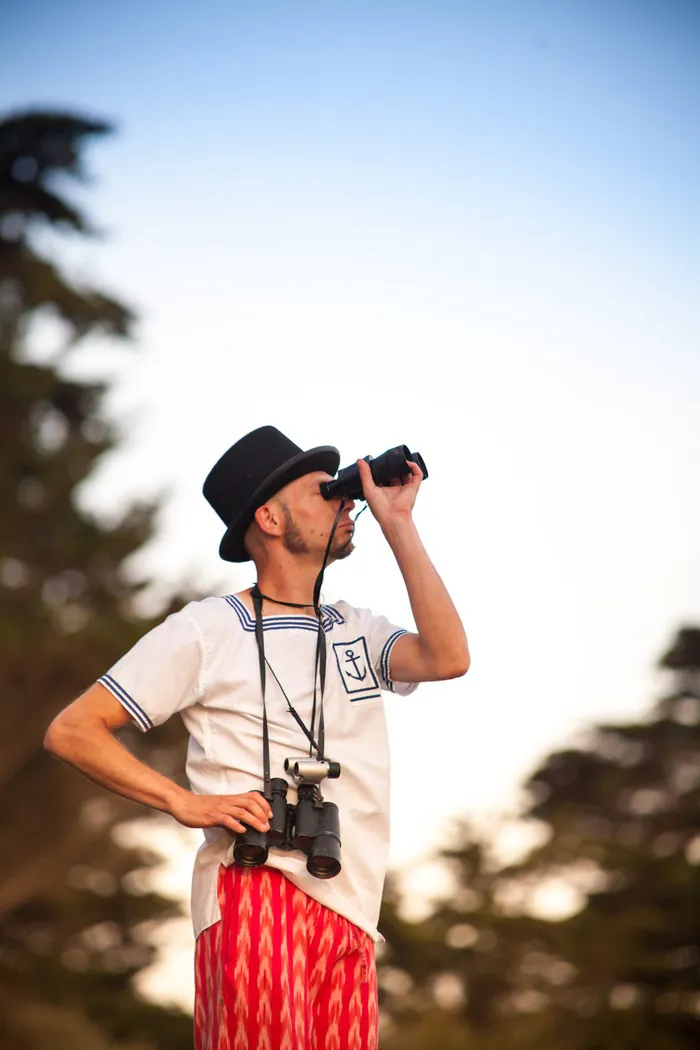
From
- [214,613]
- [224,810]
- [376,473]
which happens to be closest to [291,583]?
[214,613]

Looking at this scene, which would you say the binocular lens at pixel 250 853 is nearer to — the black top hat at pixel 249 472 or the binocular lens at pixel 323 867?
the binocular lens at pixel 323 867

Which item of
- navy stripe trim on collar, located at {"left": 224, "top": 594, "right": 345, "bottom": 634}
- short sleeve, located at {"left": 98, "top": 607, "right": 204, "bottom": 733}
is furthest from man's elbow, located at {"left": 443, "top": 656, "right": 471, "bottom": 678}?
short sleeve, located at {"left": 98, "top": 607, "right": 204, "bottom": 733}

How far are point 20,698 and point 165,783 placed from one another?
13.3 m

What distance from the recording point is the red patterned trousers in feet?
7.96

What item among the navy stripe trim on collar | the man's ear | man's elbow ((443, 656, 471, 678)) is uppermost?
the man's ear

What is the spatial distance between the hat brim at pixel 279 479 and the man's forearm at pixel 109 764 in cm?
74

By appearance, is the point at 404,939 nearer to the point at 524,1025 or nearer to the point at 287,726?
the point at 524,1025

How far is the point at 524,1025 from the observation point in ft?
53.8

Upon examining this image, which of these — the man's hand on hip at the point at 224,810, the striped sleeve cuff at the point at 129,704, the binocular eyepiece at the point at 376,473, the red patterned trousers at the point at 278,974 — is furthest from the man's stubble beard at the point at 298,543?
the red patterned trousers at the point at 278,974

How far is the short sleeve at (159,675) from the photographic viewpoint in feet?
8.66

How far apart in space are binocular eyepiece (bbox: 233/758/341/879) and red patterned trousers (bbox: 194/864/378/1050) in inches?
3.3

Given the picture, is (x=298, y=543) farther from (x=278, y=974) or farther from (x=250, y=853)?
(x=278, y=974)

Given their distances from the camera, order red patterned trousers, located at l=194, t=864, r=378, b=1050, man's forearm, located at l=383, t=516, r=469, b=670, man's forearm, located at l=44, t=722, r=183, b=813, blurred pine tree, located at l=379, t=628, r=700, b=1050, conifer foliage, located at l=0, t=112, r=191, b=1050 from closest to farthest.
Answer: red patterned trousers, located at l=194, t=864, r=378, b=1050 → man's forearm, located at l=44, t=722, r=183, b=813 → man's forearm, located at l=383, t=516, r=469, b=670 → conifer foliage, located at l=0, t=112, r=191, b=1050 → blurred pine tree, located at l=379, t=628, r=700, b=1050

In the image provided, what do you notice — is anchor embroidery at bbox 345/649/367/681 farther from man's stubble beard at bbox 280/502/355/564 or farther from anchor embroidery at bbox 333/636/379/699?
man's stubble beard at bbox 280/502/355/564
